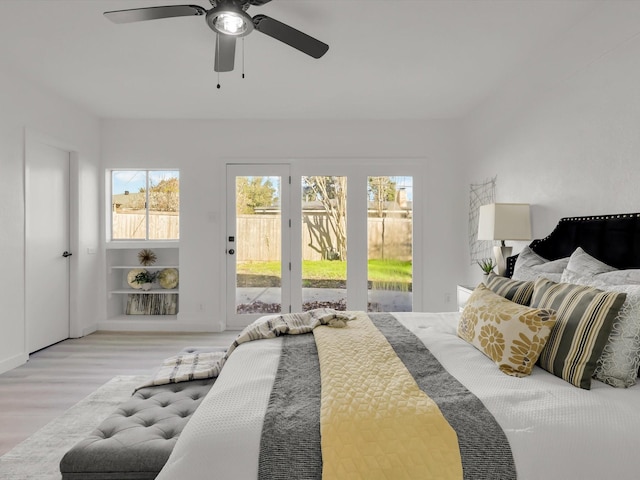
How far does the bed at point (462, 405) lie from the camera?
1082 millimetres

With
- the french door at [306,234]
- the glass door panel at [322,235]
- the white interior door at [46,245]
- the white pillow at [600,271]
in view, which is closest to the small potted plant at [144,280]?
the white interior door at [46,245]

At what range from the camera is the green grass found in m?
4.92

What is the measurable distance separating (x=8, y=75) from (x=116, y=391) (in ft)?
9.34

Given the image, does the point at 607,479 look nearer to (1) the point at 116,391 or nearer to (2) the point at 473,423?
(2) the point at 473,423

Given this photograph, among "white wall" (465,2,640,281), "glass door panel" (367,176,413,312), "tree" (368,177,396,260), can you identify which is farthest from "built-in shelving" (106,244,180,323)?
"white wall" (465,2,640,281)

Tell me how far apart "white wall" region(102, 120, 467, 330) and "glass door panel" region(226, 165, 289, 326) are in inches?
5.2

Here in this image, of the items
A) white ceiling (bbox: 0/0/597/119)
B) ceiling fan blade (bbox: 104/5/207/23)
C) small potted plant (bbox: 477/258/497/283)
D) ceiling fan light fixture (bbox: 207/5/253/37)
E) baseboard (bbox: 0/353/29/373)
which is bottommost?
baseboard (bbox: 0/353/29/373)

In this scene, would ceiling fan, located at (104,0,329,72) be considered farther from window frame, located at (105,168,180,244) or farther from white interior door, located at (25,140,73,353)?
window frame, located at (105,168,180,244)

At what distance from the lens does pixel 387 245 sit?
4.95 metres

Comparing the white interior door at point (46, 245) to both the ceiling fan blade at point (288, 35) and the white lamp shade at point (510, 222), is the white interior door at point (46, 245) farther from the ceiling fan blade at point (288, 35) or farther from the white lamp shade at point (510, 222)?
the white lamp shade at point (510, 222)

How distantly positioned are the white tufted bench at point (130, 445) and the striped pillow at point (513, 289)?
1.55 metres

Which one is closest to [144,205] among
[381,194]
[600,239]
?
[381,194]

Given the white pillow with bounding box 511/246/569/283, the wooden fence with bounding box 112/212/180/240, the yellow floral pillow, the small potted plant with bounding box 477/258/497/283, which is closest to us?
the yellow floral pillow

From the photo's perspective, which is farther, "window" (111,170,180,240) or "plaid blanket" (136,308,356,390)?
"window" (111,170,180,240)
